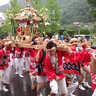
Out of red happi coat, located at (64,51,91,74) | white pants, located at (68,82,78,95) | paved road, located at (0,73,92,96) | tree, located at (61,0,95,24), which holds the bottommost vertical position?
tree, located at (61,0,95,24)

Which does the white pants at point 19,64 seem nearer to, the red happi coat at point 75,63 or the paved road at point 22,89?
the paved road at point 22,89

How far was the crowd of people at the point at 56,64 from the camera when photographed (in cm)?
422

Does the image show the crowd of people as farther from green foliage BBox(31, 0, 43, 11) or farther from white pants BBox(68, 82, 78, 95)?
green foliage BBox(31, 0, 43, 11)

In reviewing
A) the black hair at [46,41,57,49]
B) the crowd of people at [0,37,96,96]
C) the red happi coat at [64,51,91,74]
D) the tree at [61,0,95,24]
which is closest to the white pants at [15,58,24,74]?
the crowd of people at [0,37,96,96]

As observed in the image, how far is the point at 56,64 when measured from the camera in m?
4.27

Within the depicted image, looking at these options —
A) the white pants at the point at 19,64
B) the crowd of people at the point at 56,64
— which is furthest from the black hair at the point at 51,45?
the white pants at the point at 19,64

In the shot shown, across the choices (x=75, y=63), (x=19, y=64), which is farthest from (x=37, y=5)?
(x=75, y=63)

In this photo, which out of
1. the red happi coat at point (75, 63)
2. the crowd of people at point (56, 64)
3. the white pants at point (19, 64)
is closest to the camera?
the crowd of people at point (56, 64)

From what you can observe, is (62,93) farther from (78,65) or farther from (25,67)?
(25,67)

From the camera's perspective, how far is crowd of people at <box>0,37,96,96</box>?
4.22 metres

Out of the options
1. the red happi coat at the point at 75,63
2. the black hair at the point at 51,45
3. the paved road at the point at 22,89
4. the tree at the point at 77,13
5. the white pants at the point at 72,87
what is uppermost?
the black hair at the point at 51,45

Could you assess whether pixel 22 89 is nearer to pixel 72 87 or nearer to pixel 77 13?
pixel 72 87

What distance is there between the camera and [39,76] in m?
4.86

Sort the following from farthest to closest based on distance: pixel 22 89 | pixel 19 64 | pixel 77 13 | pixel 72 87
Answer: pixel 77 13 → pixel 19 64 → pixel 22 89 → pixel 72 87
